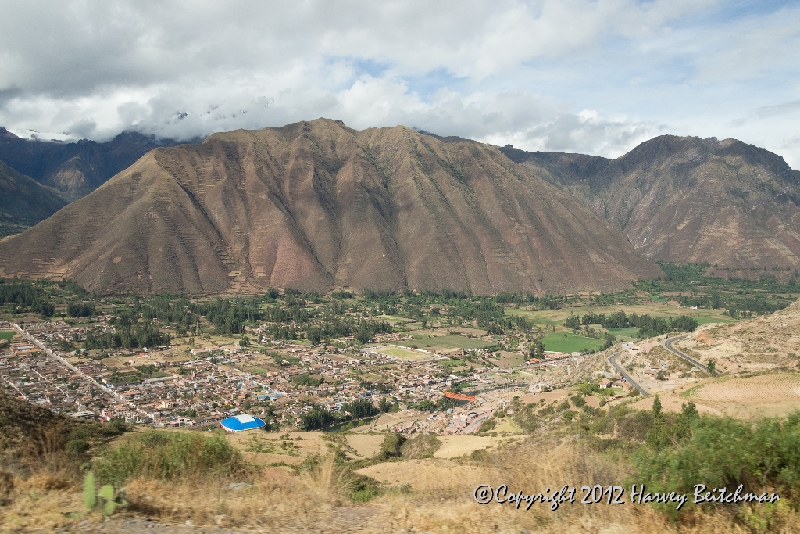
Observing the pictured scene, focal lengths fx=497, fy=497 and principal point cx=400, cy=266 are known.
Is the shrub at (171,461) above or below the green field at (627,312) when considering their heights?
above

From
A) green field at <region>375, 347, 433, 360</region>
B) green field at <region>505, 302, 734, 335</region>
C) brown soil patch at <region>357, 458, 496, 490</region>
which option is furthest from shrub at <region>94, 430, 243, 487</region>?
green field at <region>505, 302, 734, 335</region>

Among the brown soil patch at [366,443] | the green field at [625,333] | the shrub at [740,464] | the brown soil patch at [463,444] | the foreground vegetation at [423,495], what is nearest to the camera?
the foreground vegetation at [423,495]

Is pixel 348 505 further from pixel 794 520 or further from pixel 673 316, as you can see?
pixel 673 316

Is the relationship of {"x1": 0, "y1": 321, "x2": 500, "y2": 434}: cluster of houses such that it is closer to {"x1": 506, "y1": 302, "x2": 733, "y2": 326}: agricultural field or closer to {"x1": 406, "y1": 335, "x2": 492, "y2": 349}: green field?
{"x1": 406, "y1": 335, "x2": 492, "y2": 349}: green field

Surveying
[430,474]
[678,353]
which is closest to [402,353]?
[678,353]

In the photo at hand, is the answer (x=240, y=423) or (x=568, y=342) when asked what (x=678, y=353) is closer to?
(x=240, y=423)

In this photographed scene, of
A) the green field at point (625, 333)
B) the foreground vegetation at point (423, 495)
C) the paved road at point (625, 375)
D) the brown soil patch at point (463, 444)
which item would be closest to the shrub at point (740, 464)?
the foreground vegetation at point (423, 495)

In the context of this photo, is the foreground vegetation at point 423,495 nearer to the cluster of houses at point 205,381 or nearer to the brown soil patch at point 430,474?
the brown soil patch at point 430,474
